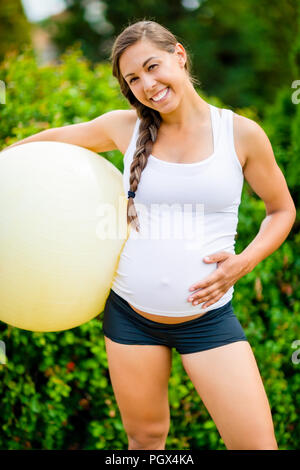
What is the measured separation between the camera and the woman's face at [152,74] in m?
1.88

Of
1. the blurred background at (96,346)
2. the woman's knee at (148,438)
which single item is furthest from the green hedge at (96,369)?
the woman's knee at (148,438)

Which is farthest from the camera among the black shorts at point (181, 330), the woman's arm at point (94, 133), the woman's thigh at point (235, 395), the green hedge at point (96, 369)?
the green hedge at point (96, 369)

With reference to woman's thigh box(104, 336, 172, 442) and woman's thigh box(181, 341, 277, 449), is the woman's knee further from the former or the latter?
woman's thigh box(181, 341, 277, 449)

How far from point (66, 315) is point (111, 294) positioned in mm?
247

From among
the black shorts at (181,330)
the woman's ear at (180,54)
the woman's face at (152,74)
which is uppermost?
the woman's ear at (180,54)

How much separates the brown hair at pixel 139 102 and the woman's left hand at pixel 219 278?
35 centimetres

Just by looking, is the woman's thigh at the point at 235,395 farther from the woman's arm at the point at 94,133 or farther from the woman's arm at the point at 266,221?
the woman's arm at the point at 94,133

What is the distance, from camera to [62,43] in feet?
39.4

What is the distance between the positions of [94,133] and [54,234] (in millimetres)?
558

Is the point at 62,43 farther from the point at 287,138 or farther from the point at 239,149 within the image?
the point at 239,149

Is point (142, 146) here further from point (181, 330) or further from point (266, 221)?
point (181, 330)

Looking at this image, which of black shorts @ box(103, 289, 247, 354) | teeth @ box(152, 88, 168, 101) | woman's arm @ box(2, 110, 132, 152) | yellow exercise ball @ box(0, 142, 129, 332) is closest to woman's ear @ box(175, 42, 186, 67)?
teeth @ box(152, 88, 168, 101)

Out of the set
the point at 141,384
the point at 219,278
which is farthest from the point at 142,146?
the point at 141,384

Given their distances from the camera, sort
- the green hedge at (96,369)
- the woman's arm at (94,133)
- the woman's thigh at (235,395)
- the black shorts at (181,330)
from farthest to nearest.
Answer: the green hedge at (96,369)
the woman's arm at (94,133)
the black shorts at (181,330)
the woman's thigh at (235,395)
